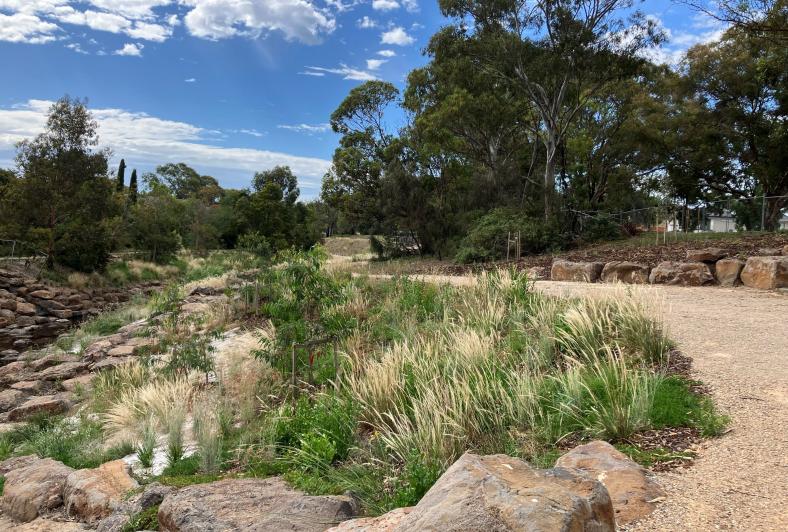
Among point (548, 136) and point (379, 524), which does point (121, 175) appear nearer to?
point (548, 136)

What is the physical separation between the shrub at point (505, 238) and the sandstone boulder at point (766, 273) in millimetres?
8811

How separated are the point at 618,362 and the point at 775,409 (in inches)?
50.4

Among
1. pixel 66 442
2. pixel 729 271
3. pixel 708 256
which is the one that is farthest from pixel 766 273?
pixel 66 442

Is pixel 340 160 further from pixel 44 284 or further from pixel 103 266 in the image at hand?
pixel 44 284

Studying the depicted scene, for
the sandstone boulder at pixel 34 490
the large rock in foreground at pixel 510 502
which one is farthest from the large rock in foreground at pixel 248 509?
the sandstone boulder at pixel 34 490

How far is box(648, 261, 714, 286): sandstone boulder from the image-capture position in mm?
12250

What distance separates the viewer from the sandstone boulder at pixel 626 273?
13.1 m

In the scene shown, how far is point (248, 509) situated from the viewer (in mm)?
3490

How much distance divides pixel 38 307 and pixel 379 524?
2426 centimetres

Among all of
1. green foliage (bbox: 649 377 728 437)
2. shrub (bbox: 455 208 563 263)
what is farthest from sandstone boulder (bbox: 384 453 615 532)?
shrub (bbox: 455 208 563 263)

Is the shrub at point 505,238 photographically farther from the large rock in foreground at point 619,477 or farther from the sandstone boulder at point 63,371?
the large rock in foreground at point 619,477

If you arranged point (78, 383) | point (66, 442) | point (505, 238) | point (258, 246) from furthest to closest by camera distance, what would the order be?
point (505, 238) → point (258, 246) → point (78, 383) → point (66, 442)

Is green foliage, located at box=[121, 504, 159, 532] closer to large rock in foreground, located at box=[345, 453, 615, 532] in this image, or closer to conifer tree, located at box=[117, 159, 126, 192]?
large rock in foreground, located at box=[345, 453, 615, 532]

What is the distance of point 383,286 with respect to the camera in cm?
1162
